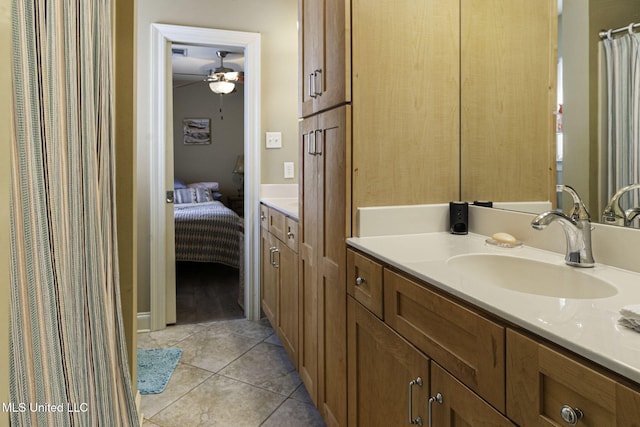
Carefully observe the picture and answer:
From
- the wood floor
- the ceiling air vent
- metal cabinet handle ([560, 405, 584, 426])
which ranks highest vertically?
the ceiling air vent

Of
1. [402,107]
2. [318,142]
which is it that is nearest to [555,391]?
[402,107]

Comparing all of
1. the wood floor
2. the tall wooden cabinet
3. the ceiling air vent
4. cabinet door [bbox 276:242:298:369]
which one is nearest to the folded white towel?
the tall wooden cabinet

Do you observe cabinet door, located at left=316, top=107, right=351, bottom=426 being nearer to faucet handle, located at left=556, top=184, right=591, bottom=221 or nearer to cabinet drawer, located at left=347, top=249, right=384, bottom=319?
cabinet drawer, located at left=347, top=249, right=384, bottom=319

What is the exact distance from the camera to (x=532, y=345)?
0.71m

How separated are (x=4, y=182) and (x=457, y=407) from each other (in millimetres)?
889

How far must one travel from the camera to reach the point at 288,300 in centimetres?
242

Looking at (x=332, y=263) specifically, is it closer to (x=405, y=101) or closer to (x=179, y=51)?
(x=405, y=101)

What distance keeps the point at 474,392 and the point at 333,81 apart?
1.15 m

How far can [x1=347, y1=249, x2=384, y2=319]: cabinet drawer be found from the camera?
1.27m

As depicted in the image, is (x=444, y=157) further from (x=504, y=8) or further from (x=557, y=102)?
(x=504, y=8)

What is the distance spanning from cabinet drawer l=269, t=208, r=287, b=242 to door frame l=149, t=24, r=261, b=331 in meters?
0.42

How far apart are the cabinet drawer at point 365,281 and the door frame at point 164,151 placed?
185cm

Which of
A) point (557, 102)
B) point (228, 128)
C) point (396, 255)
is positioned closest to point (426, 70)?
point (557, 102)

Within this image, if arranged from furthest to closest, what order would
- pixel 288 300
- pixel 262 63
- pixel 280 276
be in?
1. pixel 262 63
2. pixel 280 276
3. pixel 288 300
